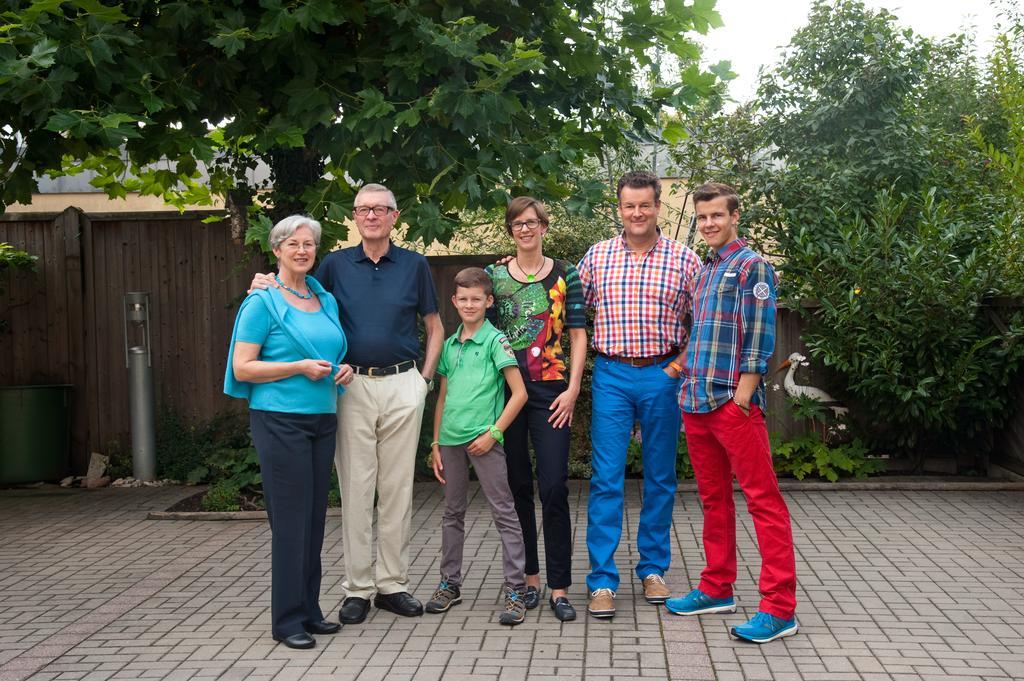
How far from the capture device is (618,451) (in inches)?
207

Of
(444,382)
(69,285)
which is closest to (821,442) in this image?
(444,382)

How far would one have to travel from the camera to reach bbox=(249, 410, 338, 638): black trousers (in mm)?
Answer: 4801

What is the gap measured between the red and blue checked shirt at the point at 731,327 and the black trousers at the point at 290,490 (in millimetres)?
1731

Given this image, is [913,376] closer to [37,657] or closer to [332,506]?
[332,506]

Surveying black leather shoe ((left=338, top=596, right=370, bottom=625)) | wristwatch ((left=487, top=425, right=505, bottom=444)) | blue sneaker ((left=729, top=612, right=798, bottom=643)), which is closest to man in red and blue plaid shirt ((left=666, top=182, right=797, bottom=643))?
blue sneaker ((left=729, top=612, right=798, bottom=643))

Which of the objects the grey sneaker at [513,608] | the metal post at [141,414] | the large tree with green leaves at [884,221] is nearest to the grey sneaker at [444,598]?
the grey sneaker at [513,608]

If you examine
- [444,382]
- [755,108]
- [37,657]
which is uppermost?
[755,108]

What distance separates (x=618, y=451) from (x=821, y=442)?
4291 mm

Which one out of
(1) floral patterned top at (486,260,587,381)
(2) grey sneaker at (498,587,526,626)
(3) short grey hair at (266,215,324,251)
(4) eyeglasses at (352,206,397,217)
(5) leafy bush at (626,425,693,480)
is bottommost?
(2) grey sneaker at (498,587,526,626)

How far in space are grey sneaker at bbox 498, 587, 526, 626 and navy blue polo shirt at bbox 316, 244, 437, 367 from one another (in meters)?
1.24

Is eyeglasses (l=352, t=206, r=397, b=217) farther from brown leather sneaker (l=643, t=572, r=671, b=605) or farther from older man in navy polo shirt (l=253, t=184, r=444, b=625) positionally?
brown leather sneaker (l=643, t=572, r=671, b=605)

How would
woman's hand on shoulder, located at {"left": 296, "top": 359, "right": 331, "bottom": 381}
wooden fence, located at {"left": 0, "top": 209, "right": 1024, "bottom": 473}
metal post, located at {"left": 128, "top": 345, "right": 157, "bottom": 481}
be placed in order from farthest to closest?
wooden fence, located at {"left": 0, "top": 209, "right": 1024, "bottom": 473}
metal post, located at {"left": 128, "top": 345, "right": 157, "bottom": 481}
woman's hand on shoulder, located at {"left": 296, "top": 359, "right": 331, "bottom": 381}

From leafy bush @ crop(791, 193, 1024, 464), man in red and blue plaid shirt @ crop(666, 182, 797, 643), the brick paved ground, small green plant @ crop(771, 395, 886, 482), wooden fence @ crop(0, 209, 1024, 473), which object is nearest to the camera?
the brick paved ground

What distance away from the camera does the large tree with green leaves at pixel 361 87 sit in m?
5.88
